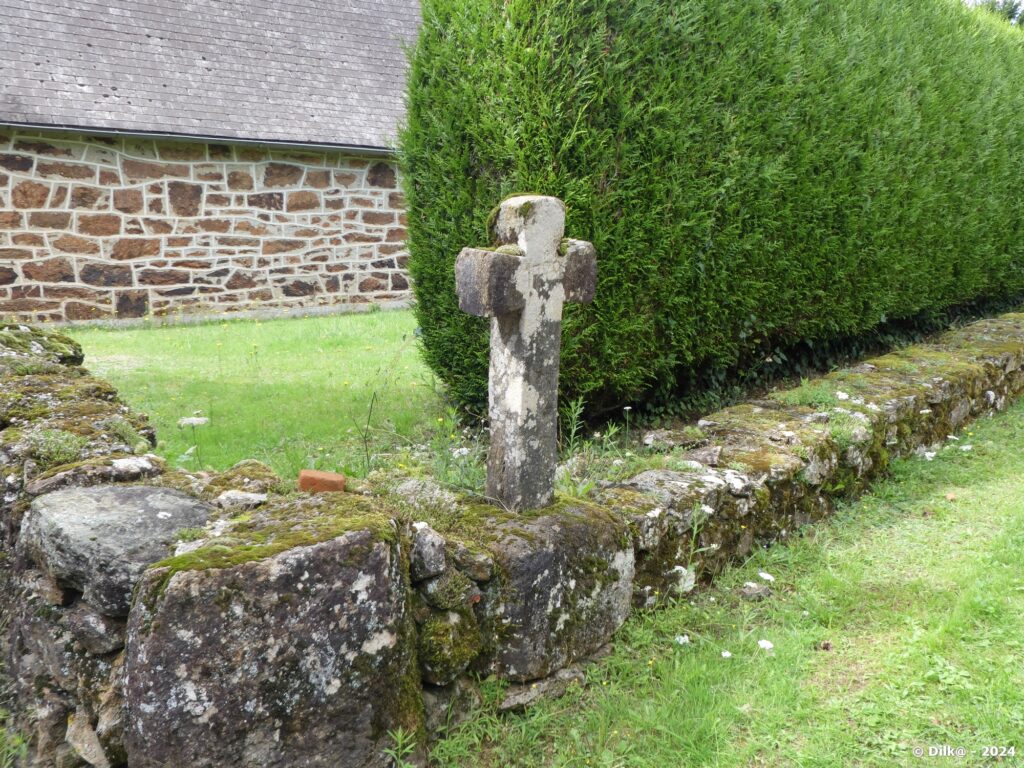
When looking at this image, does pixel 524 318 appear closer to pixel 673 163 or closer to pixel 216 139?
pixel 673 163

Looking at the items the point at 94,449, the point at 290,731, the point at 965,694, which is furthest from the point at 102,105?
the point at 965,694

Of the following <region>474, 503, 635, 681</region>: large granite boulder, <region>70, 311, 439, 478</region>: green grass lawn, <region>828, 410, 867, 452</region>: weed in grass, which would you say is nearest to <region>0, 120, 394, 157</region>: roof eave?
<region>70, 311, 439, 478</region>: green grass lawn

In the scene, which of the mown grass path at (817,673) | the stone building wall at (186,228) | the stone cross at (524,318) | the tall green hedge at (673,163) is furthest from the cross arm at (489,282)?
the stone building wall at (186,228)

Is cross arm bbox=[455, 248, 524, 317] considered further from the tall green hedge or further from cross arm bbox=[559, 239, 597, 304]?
the tall green hedge

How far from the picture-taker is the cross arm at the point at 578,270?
2797 millimetres

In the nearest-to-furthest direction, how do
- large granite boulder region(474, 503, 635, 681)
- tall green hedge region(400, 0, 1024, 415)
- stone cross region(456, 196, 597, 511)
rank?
large granite boulder region(474, 503, 635, 681) < stone cross region(456, 196, 597, 511) < tall green hedge region(400, 0, 1024, 415)

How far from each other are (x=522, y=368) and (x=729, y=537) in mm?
1373

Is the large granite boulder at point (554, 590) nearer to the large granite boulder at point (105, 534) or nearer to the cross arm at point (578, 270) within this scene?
the cross arm at point (578, 270)

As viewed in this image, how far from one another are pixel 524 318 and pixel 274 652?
1.36 meters

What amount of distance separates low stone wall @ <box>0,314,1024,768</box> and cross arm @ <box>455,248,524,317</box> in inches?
29.2

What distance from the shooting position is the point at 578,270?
2.83m

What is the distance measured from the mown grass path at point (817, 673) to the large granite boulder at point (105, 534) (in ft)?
3.35

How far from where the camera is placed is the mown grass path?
7.57 ft

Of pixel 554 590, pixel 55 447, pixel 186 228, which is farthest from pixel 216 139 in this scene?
pixel 554 590
